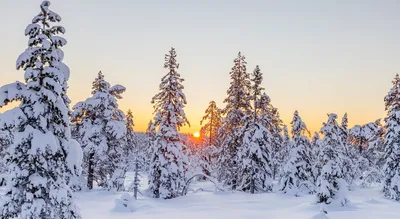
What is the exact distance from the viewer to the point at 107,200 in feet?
97.9

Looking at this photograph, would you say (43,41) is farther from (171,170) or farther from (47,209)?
(171,170)

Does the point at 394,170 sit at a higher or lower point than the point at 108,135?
lower

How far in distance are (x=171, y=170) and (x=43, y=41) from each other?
2045 cm

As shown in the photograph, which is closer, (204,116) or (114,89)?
(114,89)

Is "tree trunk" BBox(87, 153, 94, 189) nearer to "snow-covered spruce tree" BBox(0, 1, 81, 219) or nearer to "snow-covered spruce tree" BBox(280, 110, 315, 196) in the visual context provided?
"snow-covered spruce tree" BBox(280, 110, 315, 196)

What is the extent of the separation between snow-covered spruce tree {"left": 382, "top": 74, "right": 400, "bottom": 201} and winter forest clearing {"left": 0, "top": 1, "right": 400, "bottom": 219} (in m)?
0.11

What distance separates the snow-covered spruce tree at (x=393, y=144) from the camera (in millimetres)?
36125

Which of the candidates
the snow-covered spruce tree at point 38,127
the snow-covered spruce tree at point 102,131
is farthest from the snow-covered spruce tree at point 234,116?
the snow-covered spruce tree at point 38,127

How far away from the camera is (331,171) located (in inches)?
1027

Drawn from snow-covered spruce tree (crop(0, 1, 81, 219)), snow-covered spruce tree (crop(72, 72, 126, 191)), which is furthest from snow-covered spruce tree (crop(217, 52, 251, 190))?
snow-covered spruce tree (crop(0, 1, 81, 219))

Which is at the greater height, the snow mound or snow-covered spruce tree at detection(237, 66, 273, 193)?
snow-covered spruce tree at detection(237, 66, 273, 193)

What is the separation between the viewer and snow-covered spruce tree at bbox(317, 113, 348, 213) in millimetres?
25763

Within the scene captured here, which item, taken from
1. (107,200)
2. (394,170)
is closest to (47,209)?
(107,200)

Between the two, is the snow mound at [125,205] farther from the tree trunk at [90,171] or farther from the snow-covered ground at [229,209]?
the tree trunk at [90,171]
